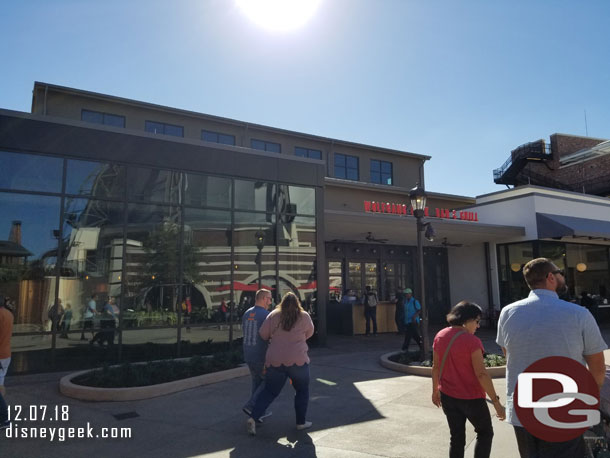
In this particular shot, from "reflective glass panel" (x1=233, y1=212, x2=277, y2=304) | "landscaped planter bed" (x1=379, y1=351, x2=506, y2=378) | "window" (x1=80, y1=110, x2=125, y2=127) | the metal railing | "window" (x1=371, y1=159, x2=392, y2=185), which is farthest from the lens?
the metal railing

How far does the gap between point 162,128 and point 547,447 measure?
2147 centimetres

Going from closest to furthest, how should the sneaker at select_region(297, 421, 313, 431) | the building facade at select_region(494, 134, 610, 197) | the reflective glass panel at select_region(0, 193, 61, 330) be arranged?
the sneaker at select_region(297, 421, 313, 431)
the reflective glass panel at select_region(0, 193, 61, 330)
the building facade at select_region(494, 134, 610, 197)

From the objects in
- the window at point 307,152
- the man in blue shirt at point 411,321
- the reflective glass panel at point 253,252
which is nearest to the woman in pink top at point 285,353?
the man in blue shirt at point 411,321

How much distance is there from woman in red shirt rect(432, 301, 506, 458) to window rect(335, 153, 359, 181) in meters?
21.8

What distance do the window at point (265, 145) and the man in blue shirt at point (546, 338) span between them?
831 inches

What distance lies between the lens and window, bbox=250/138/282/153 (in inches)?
922

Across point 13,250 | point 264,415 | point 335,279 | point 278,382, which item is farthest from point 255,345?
point 335,279

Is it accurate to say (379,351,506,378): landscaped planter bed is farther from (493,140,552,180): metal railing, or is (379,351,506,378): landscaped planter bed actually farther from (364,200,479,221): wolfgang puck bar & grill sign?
(493,140,552,180): metal railing

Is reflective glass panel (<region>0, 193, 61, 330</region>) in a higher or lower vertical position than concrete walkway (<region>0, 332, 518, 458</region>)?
higher

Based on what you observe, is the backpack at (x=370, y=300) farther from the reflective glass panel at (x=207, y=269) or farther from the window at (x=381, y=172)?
the window at (x=381, y=172)

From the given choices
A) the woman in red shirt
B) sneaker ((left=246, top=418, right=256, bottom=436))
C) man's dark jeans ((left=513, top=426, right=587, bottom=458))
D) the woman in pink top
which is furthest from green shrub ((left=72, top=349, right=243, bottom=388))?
man's dark jeans ((left=513, top=426, right=587, bottom=458))

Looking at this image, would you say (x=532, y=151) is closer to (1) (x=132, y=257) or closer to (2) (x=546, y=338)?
(1) (x=132, y=257)

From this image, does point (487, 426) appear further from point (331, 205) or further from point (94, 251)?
point (331, 205)

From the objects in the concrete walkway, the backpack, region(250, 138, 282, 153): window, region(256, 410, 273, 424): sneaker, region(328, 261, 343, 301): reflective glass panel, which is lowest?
the concrete walkway
